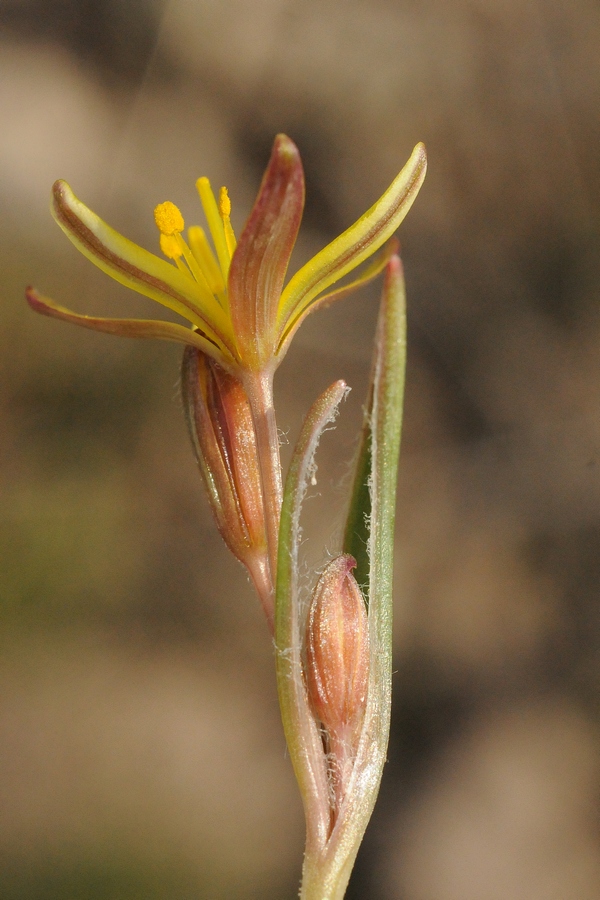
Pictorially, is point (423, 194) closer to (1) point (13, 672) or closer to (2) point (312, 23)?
(2) point (312, 23)

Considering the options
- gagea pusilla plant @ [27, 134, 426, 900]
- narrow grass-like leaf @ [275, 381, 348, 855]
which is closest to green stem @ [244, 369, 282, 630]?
gagea pusilla plant @ [27, 134, 426, 900]

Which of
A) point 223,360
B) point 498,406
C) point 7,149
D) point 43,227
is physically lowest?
point 223,360

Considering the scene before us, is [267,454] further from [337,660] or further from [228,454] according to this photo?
[337,660]

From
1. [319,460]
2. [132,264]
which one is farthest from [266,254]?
[319,460]

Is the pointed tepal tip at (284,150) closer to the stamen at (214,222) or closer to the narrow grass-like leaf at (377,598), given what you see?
the narrow grass-like leaf at (377,598)

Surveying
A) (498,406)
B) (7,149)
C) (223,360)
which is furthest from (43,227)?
(223,360)
